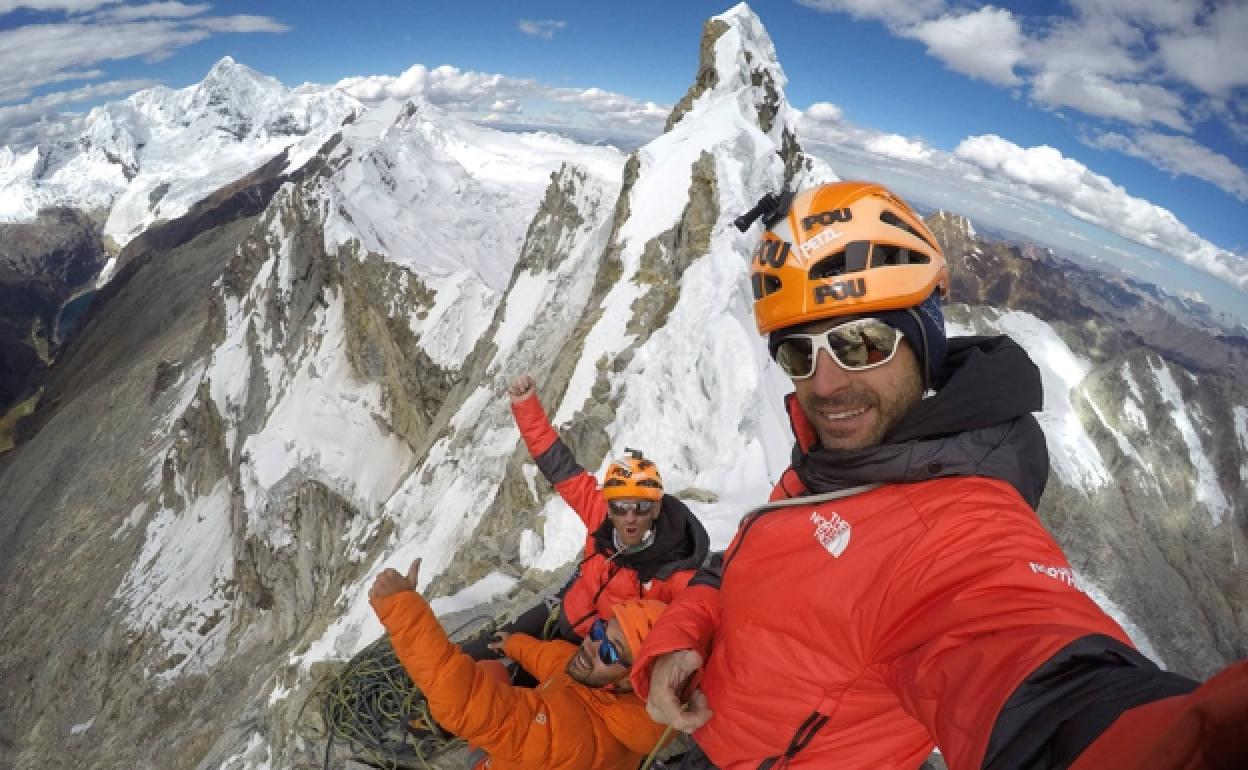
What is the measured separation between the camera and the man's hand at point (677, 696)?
3.10 m

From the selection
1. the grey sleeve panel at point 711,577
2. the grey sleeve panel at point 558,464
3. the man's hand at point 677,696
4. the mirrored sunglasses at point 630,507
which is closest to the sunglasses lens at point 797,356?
the grey sleeve panel at point 711,577

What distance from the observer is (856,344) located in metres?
3.13

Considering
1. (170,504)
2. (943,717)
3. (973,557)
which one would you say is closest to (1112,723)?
(943,717)

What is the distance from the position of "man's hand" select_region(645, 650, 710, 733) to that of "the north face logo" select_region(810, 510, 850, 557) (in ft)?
3.04

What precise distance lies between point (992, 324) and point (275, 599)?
129 ft

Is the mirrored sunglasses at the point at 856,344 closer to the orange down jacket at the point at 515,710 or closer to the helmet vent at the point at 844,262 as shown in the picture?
the helmet vent at the point at 844,262

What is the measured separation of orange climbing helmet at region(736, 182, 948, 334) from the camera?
3.16 meters

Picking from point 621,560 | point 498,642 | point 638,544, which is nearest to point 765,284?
point 638,544

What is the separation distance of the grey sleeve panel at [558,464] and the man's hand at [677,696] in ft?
14.3

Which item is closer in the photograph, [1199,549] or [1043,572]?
[1043,572]

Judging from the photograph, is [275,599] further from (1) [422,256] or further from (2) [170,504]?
(1) [422,256]

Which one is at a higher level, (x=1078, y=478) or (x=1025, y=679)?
(x=1025, y=679)

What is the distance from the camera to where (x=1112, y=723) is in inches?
57.9

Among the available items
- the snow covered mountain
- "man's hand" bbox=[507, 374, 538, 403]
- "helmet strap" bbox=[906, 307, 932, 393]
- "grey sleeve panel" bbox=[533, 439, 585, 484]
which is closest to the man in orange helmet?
"helmet strap" bbox=[906, 307, 932, 393]
